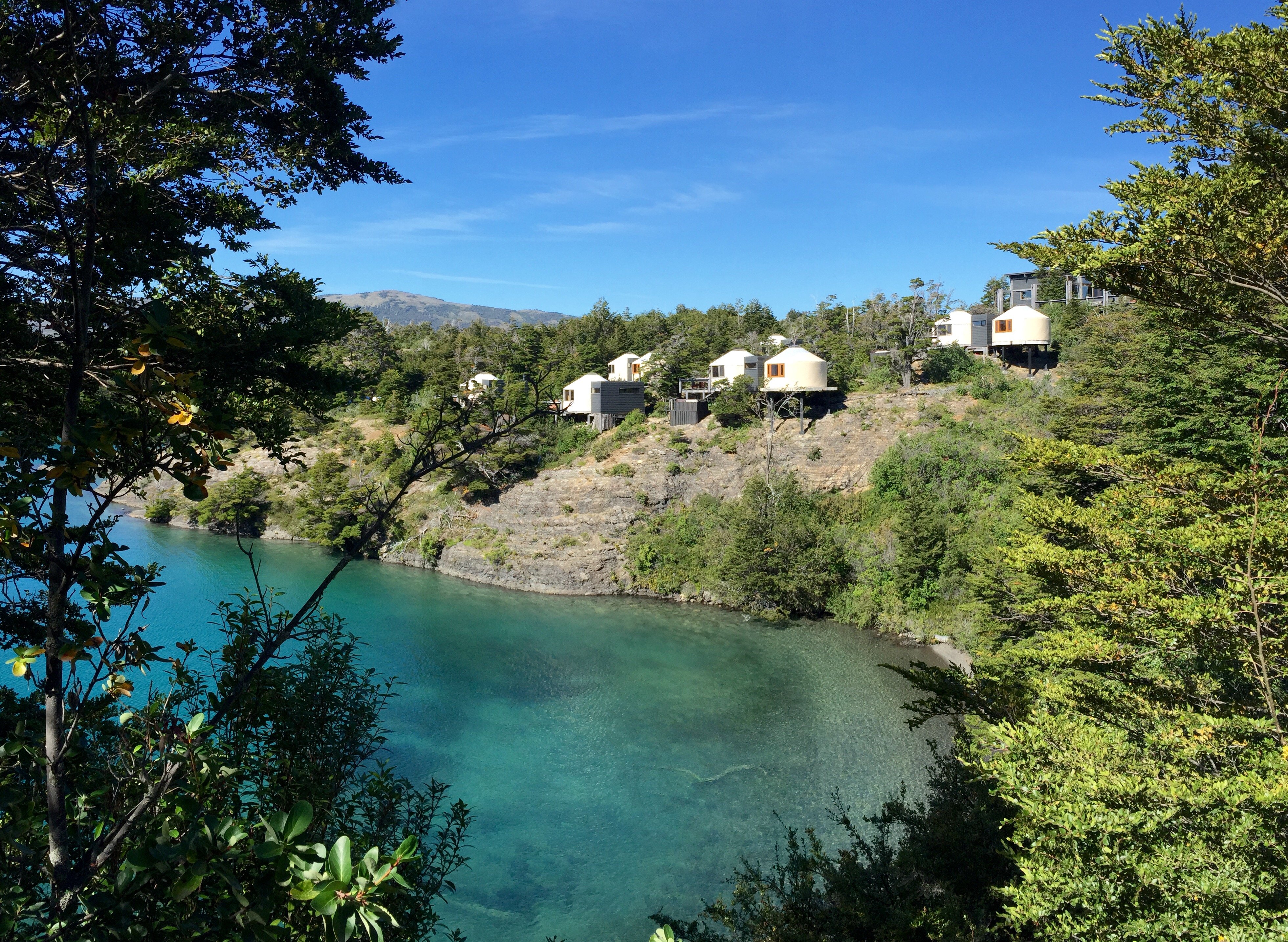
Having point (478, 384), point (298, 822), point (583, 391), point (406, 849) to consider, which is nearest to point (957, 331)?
point (583, 391)

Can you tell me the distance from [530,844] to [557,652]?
26.4 feet

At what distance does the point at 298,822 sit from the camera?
159cm

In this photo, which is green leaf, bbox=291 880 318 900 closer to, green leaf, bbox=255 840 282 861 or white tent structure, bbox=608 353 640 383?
green leaf, bbox=255 840 282 861

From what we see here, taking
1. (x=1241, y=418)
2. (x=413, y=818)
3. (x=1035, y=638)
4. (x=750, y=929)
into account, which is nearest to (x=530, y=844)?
(x=750, y=929)

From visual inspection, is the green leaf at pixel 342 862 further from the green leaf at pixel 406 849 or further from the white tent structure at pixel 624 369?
the white tent structure at pixel 624 369

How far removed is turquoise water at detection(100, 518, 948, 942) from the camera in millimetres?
9531

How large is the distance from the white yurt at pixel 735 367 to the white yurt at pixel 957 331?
7.80 meters

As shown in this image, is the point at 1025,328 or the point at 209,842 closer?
the point at 209,842

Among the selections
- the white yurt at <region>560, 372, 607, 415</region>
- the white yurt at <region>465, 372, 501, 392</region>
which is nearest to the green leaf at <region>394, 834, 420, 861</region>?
the white yurt at <region>465, 372, 501, 392</region>

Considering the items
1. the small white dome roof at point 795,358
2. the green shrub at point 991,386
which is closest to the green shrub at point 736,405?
the small white dome roof at point 795,358

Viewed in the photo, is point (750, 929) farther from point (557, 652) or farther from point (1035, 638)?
point (557, 652)

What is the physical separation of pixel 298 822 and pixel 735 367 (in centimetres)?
3007

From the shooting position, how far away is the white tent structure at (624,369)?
34750mm

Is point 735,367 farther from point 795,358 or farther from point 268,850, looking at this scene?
point 268,850
